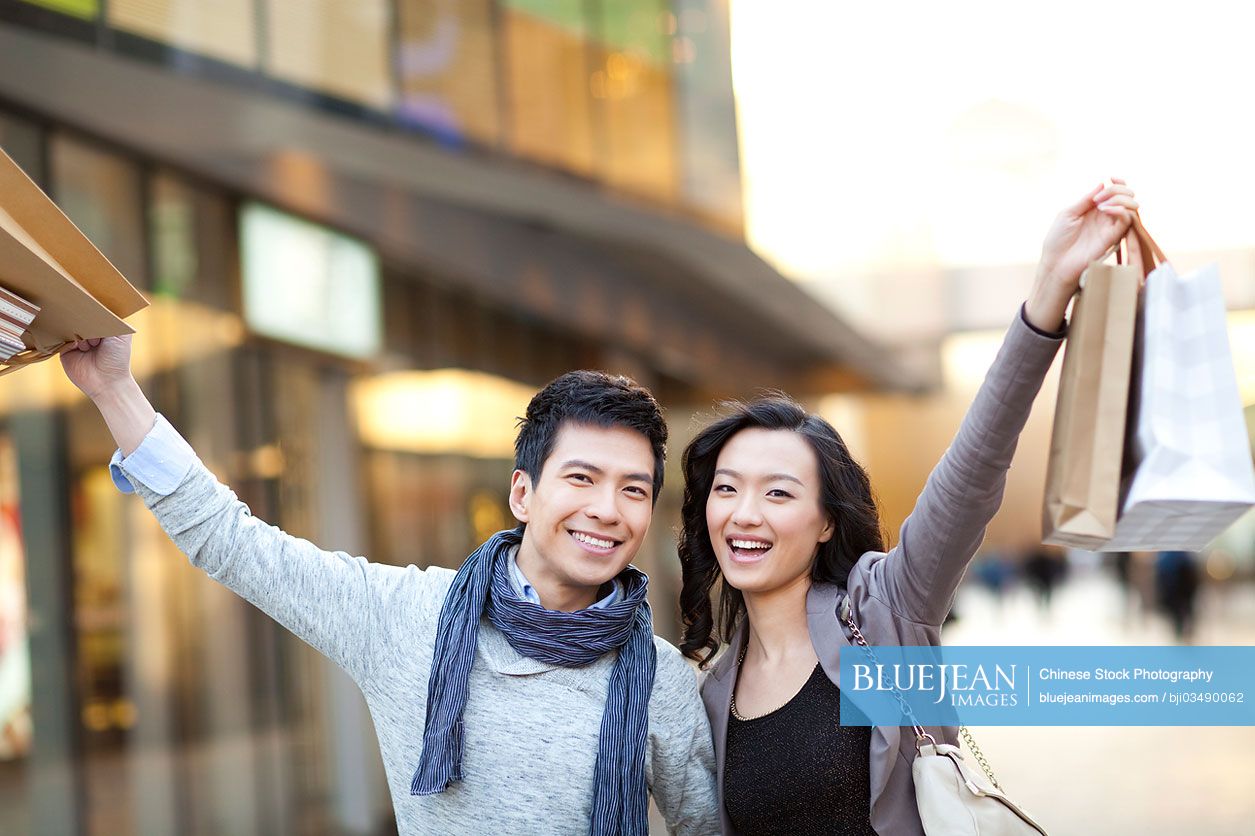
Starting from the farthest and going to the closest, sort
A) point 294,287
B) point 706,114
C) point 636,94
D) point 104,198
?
1. point 706,114
2. point 636,94
3. point 294,287
4. point 104,198

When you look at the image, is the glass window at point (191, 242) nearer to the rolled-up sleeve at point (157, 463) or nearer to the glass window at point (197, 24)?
the glass window at point (197, 24)

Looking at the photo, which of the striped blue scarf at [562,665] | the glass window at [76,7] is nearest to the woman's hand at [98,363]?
the striped blue scarf at [562,665]

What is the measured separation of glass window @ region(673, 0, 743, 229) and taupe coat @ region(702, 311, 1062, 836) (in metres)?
7.57

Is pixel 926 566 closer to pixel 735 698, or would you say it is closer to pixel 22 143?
pixel 735 698

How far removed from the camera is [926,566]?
238 cm

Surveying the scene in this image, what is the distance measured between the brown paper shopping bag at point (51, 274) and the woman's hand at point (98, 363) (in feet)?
0.29

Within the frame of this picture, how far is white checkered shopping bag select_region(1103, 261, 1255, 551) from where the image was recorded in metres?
1.67

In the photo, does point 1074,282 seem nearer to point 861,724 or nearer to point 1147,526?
point 1147,526

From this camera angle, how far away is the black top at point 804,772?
2.42m

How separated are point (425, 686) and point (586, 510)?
0.49 meters

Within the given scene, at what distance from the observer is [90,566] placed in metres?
6.36

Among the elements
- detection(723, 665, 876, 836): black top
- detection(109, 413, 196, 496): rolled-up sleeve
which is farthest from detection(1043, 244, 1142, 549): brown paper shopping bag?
detection(109, 413, 196, 496): rolled-up sleeve

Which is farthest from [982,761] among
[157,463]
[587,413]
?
[157,463]

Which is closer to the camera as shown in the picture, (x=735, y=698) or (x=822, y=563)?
(x=735, y=698)
